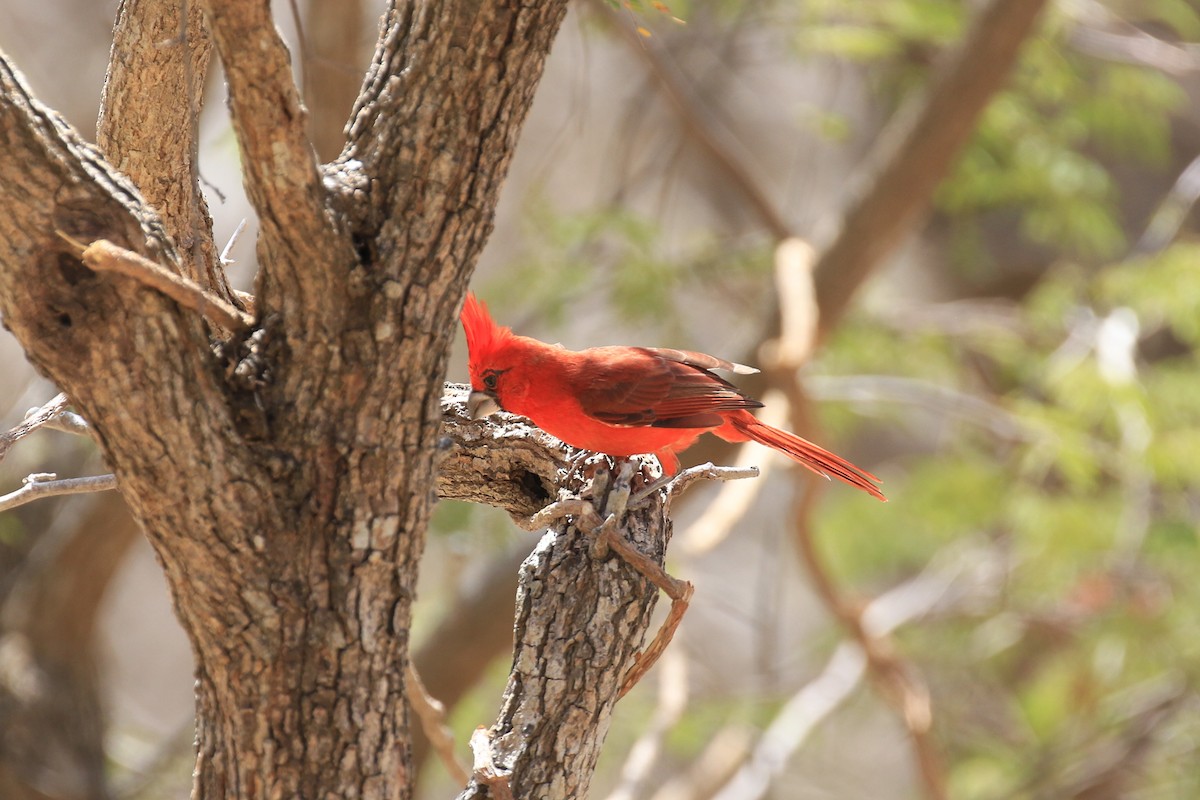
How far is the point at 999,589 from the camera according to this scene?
5980 mm

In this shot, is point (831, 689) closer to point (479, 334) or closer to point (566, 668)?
point (479, 334)

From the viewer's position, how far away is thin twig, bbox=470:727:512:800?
1.56m

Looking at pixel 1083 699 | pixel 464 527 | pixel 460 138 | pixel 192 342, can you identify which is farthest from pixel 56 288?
pixel 1083 699

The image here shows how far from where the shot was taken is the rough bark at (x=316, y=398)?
4.30 ft

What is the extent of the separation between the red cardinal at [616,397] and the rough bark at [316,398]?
2.13 ft

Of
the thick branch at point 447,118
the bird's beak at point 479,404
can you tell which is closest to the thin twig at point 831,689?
the bird's beak at point 479,404

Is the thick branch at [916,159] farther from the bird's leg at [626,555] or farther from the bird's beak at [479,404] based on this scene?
the bird's leg at [626,555]

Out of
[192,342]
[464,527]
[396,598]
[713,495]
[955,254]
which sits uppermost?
[955,254]

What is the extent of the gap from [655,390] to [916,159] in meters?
Answer: 2.88

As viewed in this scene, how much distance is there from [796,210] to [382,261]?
658 cm

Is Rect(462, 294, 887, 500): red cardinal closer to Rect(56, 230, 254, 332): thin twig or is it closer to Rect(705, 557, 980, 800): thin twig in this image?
Rect(56, 230, 254, 332): thin twig

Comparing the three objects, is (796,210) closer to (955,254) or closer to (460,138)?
(955,254)

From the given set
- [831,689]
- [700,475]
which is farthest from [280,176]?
[831,689]

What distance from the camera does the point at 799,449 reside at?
7.86 feet
